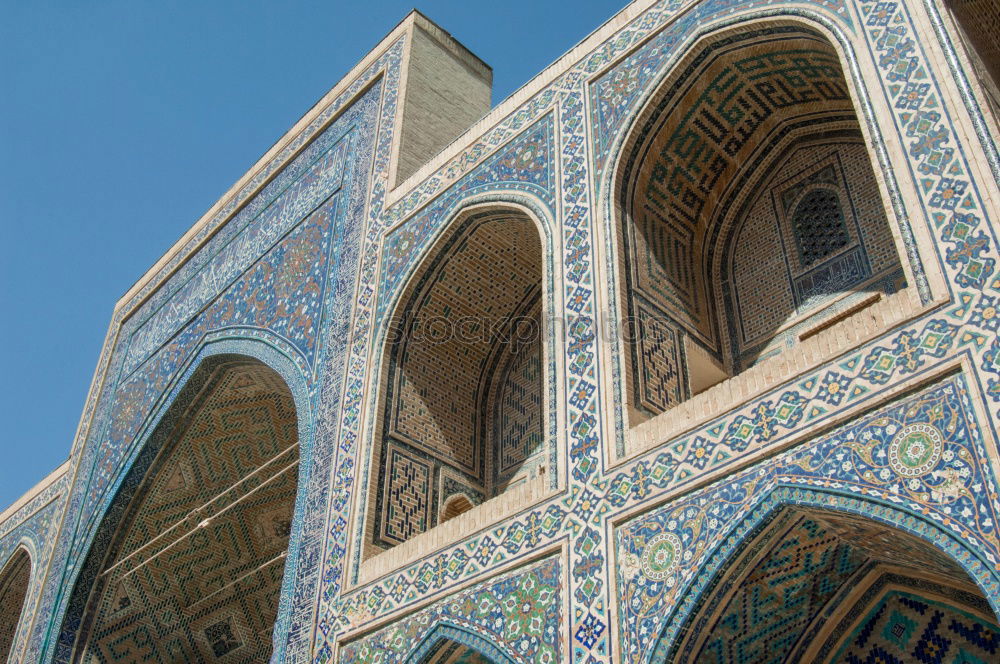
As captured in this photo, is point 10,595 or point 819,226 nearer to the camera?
point 819,226

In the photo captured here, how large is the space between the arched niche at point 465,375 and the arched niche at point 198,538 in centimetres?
215

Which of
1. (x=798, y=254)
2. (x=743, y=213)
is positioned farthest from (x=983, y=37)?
(x=743, y=213)

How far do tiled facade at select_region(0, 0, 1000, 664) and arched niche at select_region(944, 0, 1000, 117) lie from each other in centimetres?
3

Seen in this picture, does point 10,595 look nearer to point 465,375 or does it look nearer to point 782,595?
point 465,375

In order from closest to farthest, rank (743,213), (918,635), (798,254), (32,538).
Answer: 1. (918,635)
2. (798,254)
3. (743,213)
4. (32,538)

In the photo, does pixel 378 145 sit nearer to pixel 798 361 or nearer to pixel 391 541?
pixel 391 541

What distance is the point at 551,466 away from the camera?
4.64 m

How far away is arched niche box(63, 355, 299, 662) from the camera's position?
27.4ft

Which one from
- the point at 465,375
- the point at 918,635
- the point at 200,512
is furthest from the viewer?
the point at 200,512

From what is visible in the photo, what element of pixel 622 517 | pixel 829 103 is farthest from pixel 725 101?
pixel 622 517

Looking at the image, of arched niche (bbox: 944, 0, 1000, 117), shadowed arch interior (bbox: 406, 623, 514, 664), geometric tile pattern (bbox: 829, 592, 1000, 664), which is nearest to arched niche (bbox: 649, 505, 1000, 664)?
geometric tile pattern (bbox: 829, 592, 1000, 664)

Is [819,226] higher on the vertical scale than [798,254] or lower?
higher

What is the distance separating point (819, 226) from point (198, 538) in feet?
18.2

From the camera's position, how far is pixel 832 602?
4121 millimetres
